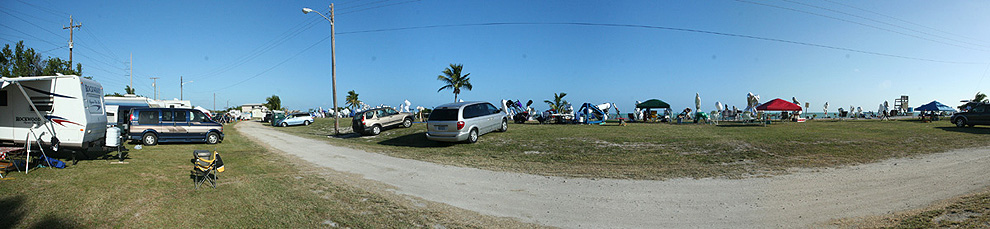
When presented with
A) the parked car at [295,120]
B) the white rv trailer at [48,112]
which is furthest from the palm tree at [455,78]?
Result: the white rv trailer at [48,112]

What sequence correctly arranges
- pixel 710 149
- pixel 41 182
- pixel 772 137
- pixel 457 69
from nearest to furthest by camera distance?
pixel 41 182
pixel 710 149
pixel 772 137
pixel 457 69

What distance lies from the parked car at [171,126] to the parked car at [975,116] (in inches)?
1301

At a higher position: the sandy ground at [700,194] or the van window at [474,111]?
the van window at [474,111]

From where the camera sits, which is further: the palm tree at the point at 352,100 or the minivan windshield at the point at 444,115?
the palm tree at the point at 352,100

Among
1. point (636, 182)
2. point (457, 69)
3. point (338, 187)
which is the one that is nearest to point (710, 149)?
point (636, 182)

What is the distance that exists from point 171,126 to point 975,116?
3425 cm

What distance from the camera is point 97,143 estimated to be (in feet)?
28.9

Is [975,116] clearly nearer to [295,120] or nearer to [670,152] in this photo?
[670,152]

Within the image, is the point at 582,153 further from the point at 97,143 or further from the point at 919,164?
the point at 97,143

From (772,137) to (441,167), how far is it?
1160cm

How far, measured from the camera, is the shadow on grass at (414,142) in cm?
1409

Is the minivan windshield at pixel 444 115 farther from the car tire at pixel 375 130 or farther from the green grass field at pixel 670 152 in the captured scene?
the car tire at pixel 375 130

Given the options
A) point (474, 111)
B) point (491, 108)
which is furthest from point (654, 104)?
point (474, 111)

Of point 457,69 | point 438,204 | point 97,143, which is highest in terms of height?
point 457,69
